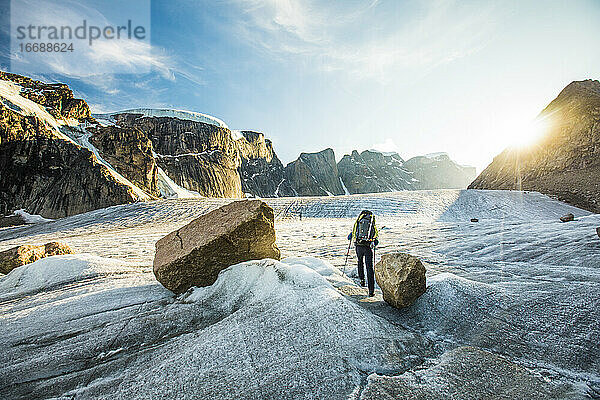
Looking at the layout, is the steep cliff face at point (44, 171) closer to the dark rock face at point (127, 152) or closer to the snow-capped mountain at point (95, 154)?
the snow-capped mountain at point (95, 154)

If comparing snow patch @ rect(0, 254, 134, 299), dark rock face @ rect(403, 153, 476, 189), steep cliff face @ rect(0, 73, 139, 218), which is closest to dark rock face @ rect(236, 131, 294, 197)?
steep cliff face @ rect(0, 73, 139, 218)

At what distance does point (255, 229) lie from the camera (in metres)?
4.33

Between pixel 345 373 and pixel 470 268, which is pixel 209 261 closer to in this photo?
pixel 345 373

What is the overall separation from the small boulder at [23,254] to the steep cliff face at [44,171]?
3226 cm

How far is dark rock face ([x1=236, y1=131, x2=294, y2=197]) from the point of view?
8706cm

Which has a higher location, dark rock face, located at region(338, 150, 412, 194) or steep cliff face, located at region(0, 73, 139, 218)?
dark rock face, located at region(338, 150, 412, 194)

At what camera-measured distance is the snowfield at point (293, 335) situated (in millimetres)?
2018

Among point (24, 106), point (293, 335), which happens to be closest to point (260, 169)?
point (24, 106)

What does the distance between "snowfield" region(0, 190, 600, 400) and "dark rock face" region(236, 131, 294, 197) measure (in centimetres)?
7810

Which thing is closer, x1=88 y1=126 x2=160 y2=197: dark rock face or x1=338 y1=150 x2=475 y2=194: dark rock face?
x1=88 y1=126 x2=160 y2=197: dark rock face

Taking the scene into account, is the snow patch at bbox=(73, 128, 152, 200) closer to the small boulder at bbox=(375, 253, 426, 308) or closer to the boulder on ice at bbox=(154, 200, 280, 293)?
the boulder on ice at bbox=(154, 200, 280, 293)

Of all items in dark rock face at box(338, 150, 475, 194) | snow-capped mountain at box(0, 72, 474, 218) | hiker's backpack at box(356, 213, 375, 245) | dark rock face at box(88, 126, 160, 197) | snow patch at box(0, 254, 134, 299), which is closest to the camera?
snow patch at box(0, 254, 134, 299)

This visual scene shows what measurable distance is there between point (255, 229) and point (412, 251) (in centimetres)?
527

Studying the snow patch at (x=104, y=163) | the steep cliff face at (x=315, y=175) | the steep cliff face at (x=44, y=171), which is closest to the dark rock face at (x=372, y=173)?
the steep cliff face at (x=315, y=175)
